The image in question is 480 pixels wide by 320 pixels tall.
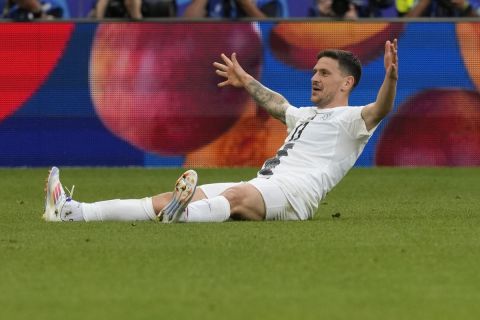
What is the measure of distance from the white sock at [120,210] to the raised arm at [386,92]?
170cm

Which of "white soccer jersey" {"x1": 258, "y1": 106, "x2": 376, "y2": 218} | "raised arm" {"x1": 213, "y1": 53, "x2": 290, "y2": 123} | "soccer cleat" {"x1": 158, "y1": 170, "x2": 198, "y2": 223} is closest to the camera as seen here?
"soccer cleat" {"x1": 158, "y1": 170, "x2": 198, "y2": 223}

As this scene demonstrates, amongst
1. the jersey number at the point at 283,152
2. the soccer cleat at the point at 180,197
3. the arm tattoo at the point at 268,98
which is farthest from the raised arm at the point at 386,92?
the soccer cleat at the point at 180,197

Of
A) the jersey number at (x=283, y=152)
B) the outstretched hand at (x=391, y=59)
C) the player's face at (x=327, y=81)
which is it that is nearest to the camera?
the outstretched hand at (x=391, y=59)

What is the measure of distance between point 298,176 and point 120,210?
1308mm

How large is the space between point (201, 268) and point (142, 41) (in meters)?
9.15

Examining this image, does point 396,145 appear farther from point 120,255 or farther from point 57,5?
point 120,255

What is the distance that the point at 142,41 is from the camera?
54.2 feet

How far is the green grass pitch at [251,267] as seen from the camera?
6441 millimetres

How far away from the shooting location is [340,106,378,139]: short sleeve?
33.0 ft

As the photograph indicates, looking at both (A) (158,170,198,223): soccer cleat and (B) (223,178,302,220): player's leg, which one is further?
(B) (223,178,302,220): player's leg

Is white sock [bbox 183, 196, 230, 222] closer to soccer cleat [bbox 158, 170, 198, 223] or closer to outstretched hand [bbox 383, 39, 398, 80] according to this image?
soccer cleat [bbox 158, 170, 198, 223]

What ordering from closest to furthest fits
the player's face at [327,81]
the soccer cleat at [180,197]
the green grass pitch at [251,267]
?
the green grass pitch at [251,267] < the soccer cleat at [180,197] < the player's face at [327,81]

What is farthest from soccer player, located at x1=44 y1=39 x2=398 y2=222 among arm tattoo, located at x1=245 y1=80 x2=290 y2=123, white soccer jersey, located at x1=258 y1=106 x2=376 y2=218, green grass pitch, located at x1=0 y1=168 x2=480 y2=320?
arm tattoo, located at x1=245 y1=80 x2=290 y2=123

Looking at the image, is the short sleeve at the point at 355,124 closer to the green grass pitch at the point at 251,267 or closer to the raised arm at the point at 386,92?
the raised arm at the point at 386,92
